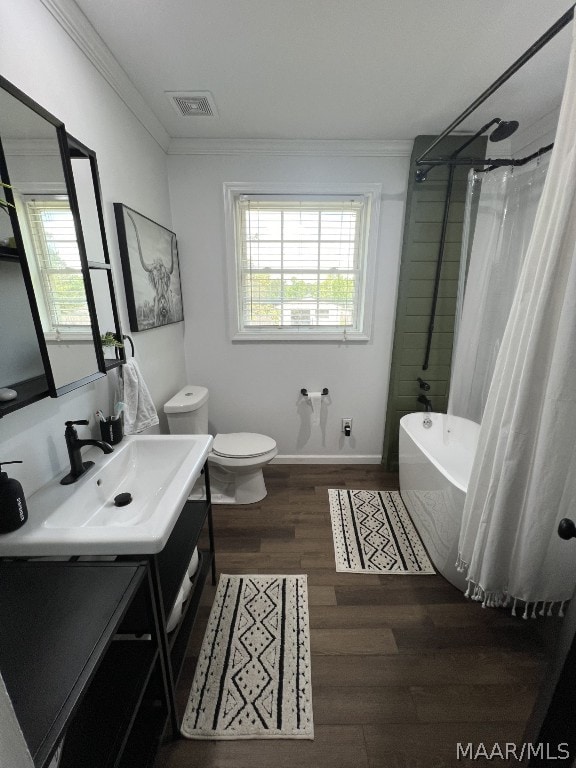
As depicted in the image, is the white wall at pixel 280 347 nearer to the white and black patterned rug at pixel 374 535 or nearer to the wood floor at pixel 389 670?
the white and black patterned rug at pixel 374 535

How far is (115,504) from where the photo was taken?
1180 millimetres

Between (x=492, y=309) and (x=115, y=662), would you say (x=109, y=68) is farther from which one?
(x=492, y=309)

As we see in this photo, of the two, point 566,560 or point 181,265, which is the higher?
point 181,265

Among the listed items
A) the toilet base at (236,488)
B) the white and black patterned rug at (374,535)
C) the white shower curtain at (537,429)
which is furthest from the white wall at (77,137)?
the white shower curtain at (537,429)

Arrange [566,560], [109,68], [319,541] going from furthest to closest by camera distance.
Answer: [319,541], [109,68], [566,560]

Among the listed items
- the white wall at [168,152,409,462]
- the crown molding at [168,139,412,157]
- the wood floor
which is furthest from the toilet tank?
the crown molding at [168,139,412,157]

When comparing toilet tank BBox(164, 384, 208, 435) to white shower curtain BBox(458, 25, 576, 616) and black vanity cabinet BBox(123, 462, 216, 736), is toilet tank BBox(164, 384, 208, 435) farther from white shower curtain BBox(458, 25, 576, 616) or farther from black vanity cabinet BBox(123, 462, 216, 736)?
white shower curtain BBox(458, 25, 576, 616)

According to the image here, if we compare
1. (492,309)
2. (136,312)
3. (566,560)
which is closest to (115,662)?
(136,312)

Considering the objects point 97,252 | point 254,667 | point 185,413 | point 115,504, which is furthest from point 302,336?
point 254,667

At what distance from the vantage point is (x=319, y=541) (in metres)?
1.96

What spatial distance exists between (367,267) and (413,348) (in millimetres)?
729

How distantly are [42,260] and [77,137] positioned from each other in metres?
0.63

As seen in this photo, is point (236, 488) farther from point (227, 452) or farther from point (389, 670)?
point (389, 670)

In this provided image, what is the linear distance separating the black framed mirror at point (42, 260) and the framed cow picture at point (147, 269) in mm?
322
